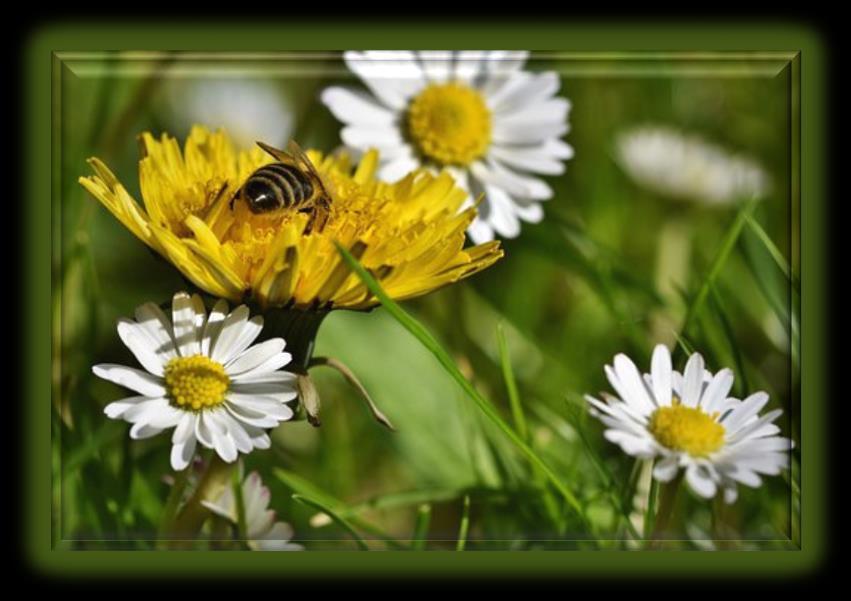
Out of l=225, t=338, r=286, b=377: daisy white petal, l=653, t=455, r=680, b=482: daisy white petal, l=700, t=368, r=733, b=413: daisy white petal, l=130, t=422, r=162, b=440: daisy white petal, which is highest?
l=225, t=338, r=286, b=377: daisy white petal

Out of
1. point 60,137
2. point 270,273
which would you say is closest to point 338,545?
point 270,273

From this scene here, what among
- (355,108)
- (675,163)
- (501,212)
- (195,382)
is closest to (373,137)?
(355,108)

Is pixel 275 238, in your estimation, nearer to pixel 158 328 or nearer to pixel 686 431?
pixel 158 328

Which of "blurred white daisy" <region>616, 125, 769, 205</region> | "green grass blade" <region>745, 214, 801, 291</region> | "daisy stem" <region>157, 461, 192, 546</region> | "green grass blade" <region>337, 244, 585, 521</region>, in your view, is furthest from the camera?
"blurred white daisy" <region>616, 125, 769, 205</region>

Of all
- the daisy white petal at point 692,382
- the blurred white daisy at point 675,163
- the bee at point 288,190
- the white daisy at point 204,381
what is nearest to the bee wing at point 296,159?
the bee at point 288,190

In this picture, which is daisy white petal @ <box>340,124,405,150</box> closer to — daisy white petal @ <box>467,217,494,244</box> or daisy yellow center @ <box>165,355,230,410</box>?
daisy white petal @ <box>467,217,494,244</box>

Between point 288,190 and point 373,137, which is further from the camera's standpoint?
point 373,137

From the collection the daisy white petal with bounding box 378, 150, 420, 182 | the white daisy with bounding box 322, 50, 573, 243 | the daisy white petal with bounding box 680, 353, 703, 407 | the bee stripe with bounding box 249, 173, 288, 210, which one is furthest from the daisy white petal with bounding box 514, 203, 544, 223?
the bee stripe with bounding box 249, 173, 288, 210
